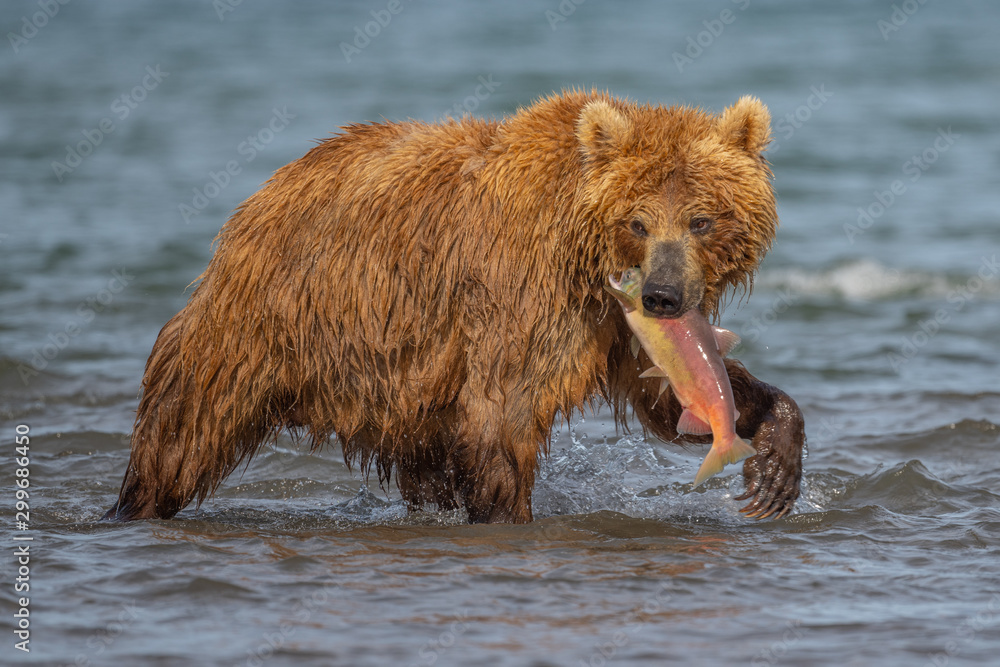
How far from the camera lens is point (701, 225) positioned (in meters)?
5.20

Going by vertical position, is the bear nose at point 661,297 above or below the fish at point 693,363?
above

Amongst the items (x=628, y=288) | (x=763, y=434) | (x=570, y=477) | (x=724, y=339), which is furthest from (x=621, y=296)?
(x=570, y=477)

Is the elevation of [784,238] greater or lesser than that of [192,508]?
greater

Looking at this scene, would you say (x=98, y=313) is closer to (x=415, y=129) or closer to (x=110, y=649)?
(x=415, y=129)

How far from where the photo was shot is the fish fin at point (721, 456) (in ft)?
17.5

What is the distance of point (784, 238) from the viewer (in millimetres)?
15836

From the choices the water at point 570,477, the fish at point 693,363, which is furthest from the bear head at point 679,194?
the water at point 570,477

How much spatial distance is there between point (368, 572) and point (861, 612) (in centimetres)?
201

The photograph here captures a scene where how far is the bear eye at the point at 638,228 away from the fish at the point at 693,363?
166 mm

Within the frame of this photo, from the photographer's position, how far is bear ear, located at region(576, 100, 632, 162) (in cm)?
520

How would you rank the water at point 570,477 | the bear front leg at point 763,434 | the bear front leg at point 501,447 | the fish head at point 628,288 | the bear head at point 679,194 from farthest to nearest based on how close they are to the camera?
the bear front leg at point 763,434, the bear front leg at point 501,447, the fish head at point 628,288, the bear head at point 679,194, the water at point 570,477

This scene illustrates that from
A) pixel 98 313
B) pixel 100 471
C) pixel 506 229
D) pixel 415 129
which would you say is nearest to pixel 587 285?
pixel 506 229

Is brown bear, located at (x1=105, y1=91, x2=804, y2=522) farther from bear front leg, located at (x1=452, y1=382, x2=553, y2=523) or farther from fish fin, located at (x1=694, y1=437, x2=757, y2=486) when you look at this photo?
fish fin, located at (x1=694, y1=437, x2=757, y2=486)

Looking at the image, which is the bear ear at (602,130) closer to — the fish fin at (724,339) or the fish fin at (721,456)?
the fish fin at (724,339)
